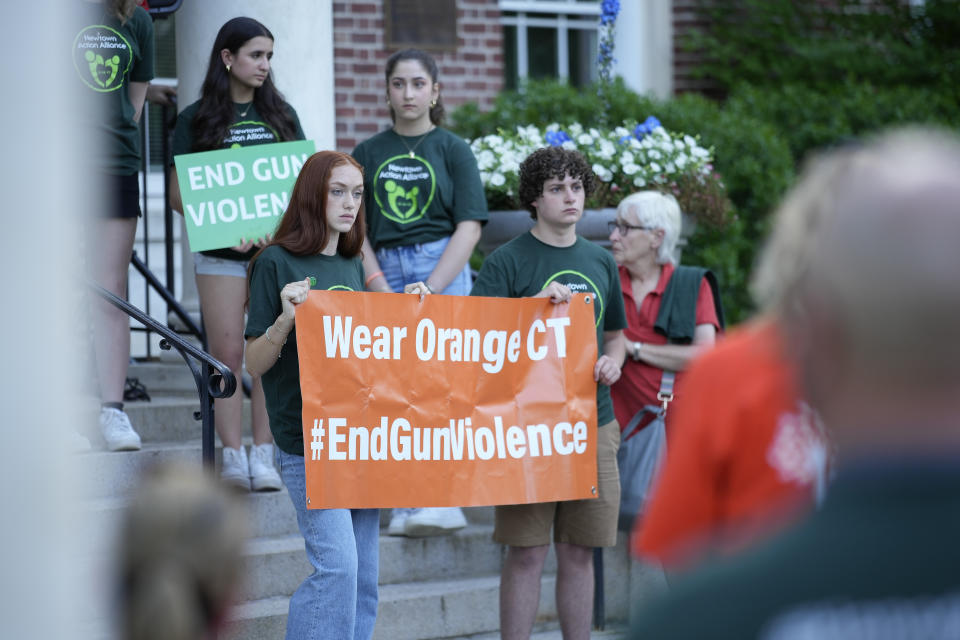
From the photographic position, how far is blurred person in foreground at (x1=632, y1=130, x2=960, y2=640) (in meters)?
1.19

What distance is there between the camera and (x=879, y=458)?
1.23m

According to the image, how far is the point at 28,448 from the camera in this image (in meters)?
1.46

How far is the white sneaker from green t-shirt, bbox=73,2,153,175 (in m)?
1.30

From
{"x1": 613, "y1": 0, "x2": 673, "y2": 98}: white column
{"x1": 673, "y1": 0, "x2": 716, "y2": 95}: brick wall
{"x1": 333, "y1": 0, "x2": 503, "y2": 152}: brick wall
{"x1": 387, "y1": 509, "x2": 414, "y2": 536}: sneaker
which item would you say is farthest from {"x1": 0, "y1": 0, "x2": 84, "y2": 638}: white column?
{"x1": 673, "y1": 0, "x2": 716, "y2": 95}: brick wall

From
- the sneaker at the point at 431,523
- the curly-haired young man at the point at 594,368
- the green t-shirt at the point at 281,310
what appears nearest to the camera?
the green t-shirt at the point at 281,310

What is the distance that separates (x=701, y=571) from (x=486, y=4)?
879 centimetres

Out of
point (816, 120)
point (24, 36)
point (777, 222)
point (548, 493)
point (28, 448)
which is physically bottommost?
point (548, 493)

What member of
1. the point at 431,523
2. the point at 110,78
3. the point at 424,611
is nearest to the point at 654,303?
the point at 431,523

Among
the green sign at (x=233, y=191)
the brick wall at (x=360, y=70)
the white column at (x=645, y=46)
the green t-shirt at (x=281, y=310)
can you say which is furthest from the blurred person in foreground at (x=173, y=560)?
the white column at (x=645, y=46)

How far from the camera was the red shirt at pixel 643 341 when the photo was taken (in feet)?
17.0

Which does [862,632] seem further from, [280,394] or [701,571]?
[280,394]

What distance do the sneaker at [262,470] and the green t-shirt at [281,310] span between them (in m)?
1.16

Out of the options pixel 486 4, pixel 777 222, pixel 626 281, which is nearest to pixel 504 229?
pixel 626 281

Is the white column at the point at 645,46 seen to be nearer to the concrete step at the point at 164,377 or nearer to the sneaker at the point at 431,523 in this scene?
the concrete step at the point at 164,377
